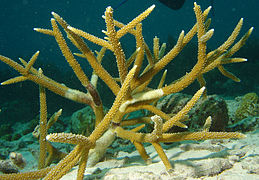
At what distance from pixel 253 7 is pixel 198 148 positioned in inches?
4768

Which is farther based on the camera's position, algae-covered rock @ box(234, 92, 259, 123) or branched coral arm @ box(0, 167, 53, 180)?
algae-covered rock @ box(234, 92, 259, 123)

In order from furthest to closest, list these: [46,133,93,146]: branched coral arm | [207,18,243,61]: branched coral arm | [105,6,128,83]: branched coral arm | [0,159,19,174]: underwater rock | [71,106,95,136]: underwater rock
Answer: [71,106,95,136]: underwater rock < [0,159,19,174]: underwater rock < [207,18,243,61]: branched coral arm < [105,6,128,83]: branched coral arm < [46,133,93,146]: branched coral arm

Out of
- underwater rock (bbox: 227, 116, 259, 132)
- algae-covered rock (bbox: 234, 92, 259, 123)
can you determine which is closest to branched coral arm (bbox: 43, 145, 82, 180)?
underwater rock (bbox: 227, 116, 259, 132)

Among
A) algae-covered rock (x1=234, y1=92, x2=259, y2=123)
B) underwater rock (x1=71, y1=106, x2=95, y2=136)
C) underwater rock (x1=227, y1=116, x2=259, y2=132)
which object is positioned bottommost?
algae-covered rock (x1=234, y1=92, x2=259, y2=123)

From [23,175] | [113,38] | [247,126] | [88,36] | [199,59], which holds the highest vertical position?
[88,36]

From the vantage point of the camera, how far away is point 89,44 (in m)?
34.4

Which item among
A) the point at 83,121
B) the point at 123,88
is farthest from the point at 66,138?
the point at 83,121

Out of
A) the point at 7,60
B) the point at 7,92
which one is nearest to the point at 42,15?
the point at 7,92

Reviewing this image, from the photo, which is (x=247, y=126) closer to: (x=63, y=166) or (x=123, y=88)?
(x=123, y=88)

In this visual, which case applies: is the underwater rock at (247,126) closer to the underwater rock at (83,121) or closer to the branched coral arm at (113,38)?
A: the branched coral arm at (113,38)

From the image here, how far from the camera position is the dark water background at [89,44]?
878cm

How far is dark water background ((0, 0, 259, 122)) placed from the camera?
346 inches

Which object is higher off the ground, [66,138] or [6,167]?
[66,138]

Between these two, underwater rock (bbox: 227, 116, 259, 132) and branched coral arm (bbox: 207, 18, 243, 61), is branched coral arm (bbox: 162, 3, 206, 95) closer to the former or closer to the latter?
branched coral arm (bbox: 207, 18, 243, 61)
